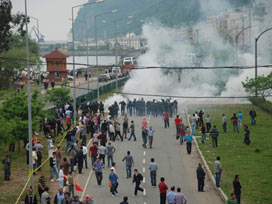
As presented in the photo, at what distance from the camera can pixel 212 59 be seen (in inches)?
3467

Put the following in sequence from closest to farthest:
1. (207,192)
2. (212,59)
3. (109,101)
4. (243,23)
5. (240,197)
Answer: (240,197) → (207,192) → (109,101) → (212,59) → (243,23)

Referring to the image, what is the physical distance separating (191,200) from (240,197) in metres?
1.74

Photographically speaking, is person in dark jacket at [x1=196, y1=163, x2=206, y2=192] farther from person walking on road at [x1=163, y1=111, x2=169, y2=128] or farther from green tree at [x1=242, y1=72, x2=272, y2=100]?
green tree at [x1=242, y1=72, x2=272, y2=100]

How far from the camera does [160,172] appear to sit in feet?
88.2

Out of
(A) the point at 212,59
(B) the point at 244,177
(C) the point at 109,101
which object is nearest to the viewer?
(B) the point at 244,177

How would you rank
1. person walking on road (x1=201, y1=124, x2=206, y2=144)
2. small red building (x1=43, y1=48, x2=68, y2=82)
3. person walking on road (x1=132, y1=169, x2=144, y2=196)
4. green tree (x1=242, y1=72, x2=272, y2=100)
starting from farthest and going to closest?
small red building (x1=43, y1=48, x2=68, y2=82)
green tree (x1=242, y1=72, x2=272, y2=100)
person walking on road (x1=201, y1=124, x2=206, y2=144)
person walking on road (x1=132, y1=169, x2=144, y2=196)

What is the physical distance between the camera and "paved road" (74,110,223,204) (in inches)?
891

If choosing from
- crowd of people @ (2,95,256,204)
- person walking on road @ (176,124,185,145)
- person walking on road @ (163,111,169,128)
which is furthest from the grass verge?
person walking on road @ (163,111,169,128)

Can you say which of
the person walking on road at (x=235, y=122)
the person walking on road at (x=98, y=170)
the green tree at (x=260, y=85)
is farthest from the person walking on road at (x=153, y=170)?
the green tree at (x=260, y=85)

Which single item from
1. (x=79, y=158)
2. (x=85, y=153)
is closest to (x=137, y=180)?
(x=79, y=158)

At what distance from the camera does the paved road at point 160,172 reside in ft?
74.2

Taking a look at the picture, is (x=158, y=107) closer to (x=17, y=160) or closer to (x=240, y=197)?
(x=17, y=160)

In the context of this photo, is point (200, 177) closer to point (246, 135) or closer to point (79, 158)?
point (79, 158)

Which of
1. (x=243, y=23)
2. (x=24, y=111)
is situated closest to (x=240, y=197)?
(x=24, y=111)
